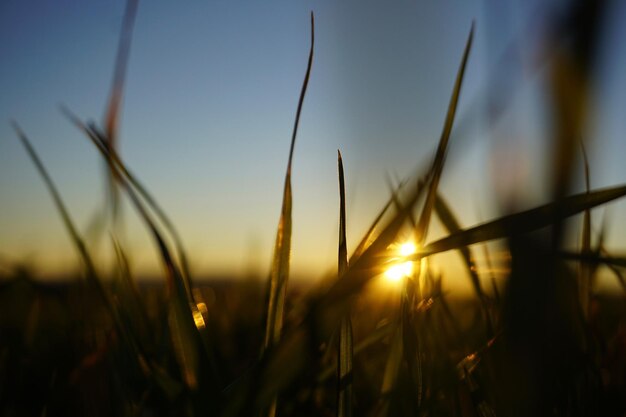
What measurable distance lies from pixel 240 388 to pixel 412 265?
0.25 meters

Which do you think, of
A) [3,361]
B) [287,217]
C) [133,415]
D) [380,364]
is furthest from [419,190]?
[3,361]

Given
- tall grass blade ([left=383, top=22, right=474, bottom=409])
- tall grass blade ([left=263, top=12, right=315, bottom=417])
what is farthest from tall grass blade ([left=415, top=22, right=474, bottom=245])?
tall grass blade ([left=263, top=12, right=315, bottom=417])

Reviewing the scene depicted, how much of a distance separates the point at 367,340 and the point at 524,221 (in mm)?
Result: 434

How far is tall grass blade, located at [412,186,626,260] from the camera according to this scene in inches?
8.4

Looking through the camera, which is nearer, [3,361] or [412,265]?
[412,265]

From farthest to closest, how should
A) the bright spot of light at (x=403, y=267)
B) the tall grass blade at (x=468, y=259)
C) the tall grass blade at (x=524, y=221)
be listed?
the tall grass blade at (x=468, y=259), the bright spot of light at (x=403, y=267), the tall grass blade at (x=524, y=221)

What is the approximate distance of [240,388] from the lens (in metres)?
0.37

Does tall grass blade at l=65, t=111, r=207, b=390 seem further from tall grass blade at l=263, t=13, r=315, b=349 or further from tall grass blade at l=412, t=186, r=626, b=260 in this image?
tall grass blade at l=412, t=186, r=626, b=260

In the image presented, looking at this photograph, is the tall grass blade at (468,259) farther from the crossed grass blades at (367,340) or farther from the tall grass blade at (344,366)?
the tall grass blade at (344,366)

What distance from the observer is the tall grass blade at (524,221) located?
8.4 inches

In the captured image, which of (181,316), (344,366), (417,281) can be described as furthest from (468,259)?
(181,316)

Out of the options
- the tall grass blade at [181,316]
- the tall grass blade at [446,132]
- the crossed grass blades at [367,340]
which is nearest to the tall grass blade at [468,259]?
the crossed grass blades at [367,340]

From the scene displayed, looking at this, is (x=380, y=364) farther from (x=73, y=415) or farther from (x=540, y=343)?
(x=540, y=343)

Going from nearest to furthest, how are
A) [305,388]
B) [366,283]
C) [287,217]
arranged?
[366,283]
[287,217]
[305,388]
